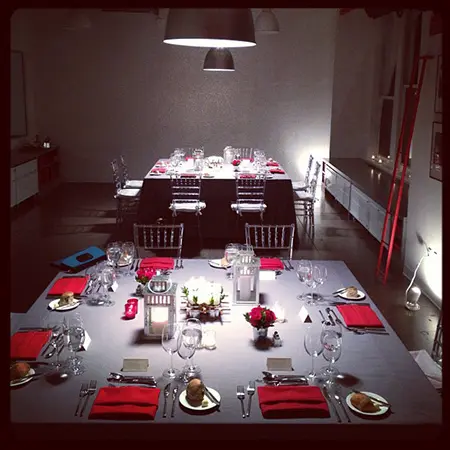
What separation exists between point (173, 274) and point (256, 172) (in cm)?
405

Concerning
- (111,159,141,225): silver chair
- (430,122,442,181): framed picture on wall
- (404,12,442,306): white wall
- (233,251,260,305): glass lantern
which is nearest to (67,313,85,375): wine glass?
(233,251,260,305): glass lantern

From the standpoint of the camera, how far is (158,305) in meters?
2.62

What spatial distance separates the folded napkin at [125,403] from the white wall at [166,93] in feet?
29.0

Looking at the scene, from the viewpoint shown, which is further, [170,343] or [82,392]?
[170,343]

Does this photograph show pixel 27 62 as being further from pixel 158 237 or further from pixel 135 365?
pixel 135 365

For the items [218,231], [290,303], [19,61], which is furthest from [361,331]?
[19,61]

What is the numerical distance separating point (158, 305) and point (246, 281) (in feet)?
1.86

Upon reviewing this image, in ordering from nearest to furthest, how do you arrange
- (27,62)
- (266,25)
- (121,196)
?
(266,25), (121,196), (27,62)

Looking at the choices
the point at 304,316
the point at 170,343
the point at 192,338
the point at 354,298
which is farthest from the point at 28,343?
the point at 354,298

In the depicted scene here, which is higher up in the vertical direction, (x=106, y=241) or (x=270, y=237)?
(x=270, y=237)

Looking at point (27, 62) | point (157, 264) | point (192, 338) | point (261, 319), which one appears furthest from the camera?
point (27, 62)

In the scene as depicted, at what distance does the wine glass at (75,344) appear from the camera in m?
2.33

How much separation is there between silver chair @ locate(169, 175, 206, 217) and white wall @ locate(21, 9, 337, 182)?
12.8ft

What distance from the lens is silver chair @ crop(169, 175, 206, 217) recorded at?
6.68m
